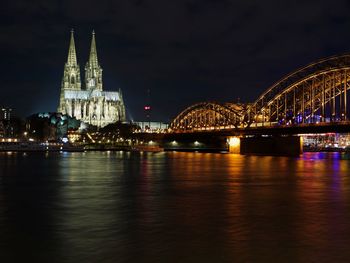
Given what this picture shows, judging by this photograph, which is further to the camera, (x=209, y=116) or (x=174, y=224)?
(x=209, y=116)

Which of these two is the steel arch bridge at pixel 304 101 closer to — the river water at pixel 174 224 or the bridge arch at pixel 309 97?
the bridge arch at pixel 309 97

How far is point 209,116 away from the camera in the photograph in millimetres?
158500

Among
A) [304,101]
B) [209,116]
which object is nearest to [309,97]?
[304,101]

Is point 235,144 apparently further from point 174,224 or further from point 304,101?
point 174,224

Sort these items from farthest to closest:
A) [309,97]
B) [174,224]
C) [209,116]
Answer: [209,116]
[309,97]
[174,224]

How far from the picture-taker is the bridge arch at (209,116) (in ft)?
438

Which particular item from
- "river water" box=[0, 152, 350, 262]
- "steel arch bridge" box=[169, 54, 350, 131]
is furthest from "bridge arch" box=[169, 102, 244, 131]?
"river water" box=[0, 152, 350, 262]

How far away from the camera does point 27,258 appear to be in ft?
48.5

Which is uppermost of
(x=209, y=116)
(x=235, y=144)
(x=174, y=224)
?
(x=209, y=116)

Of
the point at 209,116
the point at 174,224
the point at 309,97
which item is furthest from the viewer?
the point at 209,116

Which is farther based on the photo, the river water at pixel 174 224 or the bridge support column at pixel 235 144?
the bridge support column at pixel 235 144

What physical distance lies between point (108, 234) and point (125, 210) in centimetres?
577

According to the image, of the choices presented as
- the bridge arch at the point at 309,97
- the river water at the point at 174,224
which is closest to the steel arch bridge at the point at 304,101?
the bridge arch at the point at 309,97

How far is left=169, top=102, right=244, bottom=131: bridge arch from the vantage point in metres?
133
